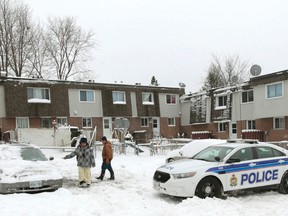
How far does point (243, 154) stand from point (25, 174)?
627 centimetres

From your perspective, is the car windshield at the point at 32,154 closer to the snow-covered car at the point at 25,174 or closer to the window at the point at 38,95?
the snow-covered car at the point at 25,174

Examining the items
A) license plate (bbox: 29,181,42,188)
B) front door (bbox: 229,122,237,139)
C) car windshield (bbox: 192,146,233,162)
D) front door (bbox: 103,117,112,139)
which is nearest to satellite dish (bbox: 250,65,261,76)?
front door (bbox: 229,122,237,139)

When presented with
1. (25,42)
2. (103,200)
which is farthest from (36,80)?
(103,200)

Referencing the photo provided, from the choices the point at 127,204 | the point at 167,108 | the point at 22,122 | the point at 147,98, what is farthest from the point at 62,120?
the point at 127,204

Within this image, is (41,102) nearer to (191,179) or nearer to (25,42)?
(25,42)

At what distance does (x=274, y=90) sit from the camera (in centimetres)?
2752

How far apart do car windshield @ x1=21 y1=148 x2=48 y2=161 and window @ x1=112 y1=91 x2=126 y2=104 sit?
74.1 feet

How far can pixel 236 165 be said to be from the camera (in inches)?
395

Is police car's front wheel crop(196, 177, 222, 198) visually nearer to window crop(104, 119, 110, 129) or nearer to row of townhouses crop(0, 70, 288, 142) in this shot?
row of townhouses crop(0, 70, 288, 142)

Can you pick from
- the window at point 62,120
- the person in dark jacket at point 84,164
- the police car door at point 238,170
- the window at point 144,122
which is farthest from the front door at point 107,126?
the police car door at point 238,170

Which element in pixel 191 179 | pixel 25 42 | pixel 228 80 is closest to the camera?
pixel 191 179

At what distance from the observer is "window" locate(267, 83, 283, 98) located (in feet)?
88.9

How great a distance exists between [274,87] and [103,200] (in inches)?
840

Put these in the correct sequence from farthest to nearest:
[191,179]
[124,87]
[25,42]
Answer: [25,42]
[124,87]
[191,179]
